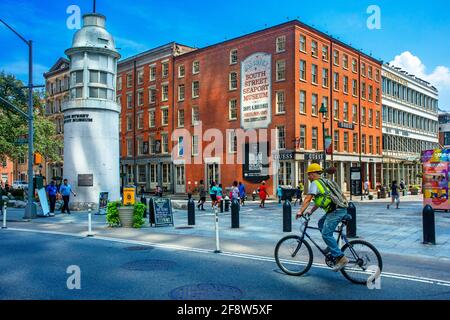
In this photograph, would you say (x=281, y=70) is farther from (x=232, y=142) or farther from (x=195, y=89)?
(x=195, y=89)

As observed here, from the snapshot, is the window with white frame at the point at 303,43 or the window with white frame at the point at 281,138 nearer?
the window with white frame at the point at 281,138

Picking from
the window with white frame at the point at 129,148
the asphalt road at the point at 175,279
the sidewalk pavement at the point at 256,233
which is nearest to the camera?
the asphalt road at the point at 175,279

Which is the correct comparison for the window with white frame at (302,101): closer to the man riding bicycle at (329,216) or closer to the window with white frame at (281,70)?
the window with white frame at (281,70)

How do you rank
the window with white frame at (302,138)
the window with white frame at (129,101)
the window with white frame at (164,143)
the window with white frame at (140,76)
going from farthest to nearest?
the window with white frame at (129,101) → the window with white frame at (140,76) → the window with white frame at (164,143) → the window with white frame at (302,138)

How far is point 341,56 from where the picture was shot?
43.4 meters

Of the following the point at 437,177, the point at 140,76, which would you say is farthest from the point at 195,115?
the point at 437,177

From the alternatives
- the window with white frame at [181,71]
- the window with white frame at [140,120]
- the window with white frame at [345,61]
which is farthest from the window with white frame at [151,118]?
the window with white frame at [345,61]

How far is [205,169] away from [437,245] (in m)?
33.4

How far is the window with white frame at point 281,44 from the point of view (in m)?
37.9

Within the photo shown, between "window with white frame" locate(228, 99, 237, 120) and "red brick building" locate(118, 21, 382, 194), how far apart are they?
3.8 inches

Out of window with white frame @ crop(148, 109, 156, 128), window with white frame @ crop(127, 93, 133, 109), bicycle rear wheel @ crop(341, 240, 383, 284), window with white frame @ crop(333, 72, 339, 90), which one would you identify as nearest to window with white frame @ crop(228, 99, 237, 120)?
window with white frame @ crop(333, 72, 339, 90)

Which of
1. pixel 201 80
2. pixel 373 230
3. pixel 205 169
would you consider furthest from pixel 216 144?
pixel 373 230

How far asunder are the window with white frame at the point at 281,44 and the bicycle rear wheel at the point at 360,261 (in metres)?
32.9

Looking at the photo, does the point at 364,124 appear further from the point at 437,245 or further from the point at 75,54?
the point at 437,245
